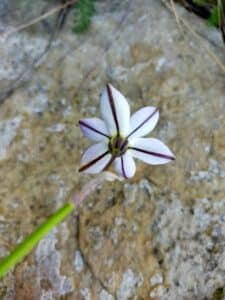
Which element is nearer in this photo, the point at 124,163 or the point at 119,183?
the point at 124,163

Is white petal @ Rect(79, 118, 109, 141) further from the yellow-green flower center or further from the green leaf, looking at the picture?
the green leaf

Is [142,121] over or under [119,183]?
over

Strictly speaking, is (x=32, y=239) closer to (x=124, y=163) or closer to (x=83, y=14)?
(x=124, y=163)

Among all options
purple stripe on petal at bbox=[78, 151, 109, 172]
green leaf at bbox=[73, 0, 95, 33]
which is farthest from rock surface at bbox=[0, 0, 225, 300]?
purple stripe on petal at bbox=[78, 151, 109, 172]

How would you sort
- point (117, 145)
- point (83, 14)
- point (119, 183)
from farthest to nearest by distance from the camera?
1. point (83, 14)
2. point (119, 183)
3. point (117, 145)

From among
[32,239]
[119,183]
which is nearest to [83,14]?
[119,183]

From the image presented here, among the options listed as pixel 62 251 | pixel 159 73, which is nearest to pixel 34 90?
pixel 159 73
